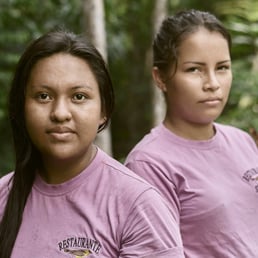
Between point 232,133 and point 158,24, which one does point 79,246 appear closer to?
point 232,133

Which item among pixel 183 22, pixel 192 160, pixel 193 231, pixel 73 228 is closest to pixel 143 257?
pixel 73 228

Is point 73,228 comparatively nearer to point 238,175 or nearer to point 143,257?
point 143,257

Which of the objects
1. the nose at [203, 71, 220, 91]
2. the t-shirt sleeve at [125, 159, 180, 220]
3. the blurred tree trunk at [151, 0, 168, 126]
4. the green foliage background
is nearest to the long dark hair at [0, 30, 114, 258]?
the t-shirt sleeve at [125, 159, 180, 220]

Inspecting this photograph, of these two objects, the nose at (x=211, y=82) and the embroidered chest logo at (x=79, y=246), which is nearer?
the embroidered chest logo at (x=79, y=246)

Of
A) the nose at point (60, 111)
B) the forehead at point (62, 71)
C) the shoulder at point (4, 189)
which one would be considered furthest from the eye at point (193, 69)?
the shoulder at point (4, 189)

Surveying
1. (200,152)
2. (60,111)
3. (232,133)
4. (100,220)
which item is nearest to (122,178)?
(100,220)

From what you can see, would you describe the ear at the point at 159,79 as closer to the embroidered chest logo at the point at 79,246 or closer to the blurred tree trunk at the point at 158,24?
the embroidered chest logo at the point at 79,246

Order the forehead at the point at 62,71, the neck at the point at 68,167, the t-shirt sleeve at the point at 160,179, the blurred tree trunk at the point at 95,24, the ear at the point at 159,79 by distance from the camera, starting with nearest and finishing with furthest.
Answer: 1. the forehead at the point at 62,71
2. the neck at the point at 68,167
3. the t-shirt sleeve at the point at 160,179
4. the ear at the point at 159,79
5. the blurred tree trunk at the point at 95,24

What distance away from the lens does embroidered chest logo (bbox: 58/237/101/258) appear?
5.84 ft

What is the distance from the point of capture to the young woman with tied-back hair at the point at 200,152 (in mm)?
2211

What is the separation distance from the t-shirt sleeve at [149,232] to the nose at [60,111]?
1.11ft

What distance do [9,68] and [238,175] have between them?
5.29 m

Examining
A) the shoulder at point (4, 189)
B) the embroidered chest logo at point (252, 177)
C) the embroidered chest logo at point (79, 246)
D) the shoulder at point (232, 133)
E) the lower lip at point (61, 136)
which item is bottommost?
the embroidered chest logo at point (79, 246)

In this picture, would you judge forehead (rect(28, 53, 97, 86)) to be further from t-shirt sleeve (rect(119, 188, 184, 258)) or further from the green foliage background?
the green foliage background
